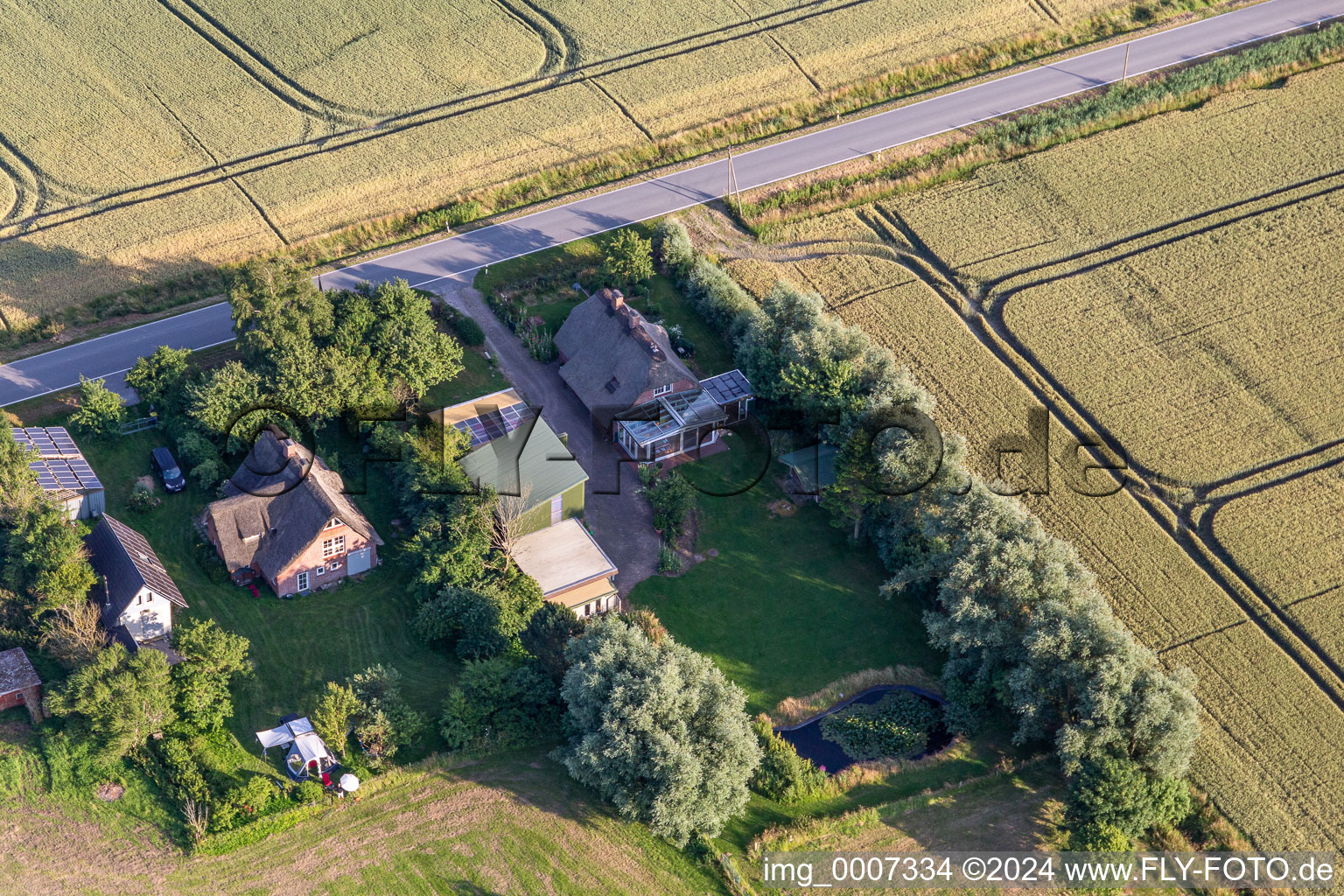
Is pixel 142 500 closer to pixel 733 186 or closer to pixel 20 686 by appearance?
pixel 20 686

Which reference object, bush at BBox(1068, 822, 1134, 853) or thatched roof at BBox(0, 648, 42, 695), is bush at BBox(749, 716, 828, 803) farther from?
thatched roof at BBox(0, 648, 42, 695)

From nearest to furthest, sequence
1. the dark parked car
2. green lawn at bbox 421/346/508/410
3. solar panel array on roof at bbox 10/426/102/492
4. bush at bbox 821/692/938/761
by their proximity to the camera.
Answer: bush at bbox 821/692/938/761 → solar panel array on roof at bbox 10/426/102/492 → the dark parked car → green lawn at bbox 421/346/508/410

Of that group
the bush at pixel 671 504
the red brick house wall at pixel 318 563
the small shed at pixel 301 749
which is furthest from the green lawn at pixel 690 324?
the small shed at pixel 301 749

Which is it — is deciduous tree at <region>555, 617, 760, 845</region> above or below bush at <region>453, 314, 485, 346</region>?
below

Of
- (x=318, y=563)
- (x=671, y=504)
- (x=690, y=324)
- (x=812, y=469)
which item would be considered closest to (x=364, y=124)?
(x=690, y=324)

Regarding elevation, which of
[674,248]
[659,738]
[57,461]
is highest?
[674,248]

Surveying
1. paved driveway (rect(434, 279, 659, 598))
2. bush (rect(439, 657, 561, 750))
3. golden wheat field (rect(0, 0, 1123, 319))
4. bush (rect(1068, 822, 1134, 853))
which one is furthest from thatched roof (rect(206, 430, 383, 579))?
bush (rect(1068, 822, 1134, 853))
